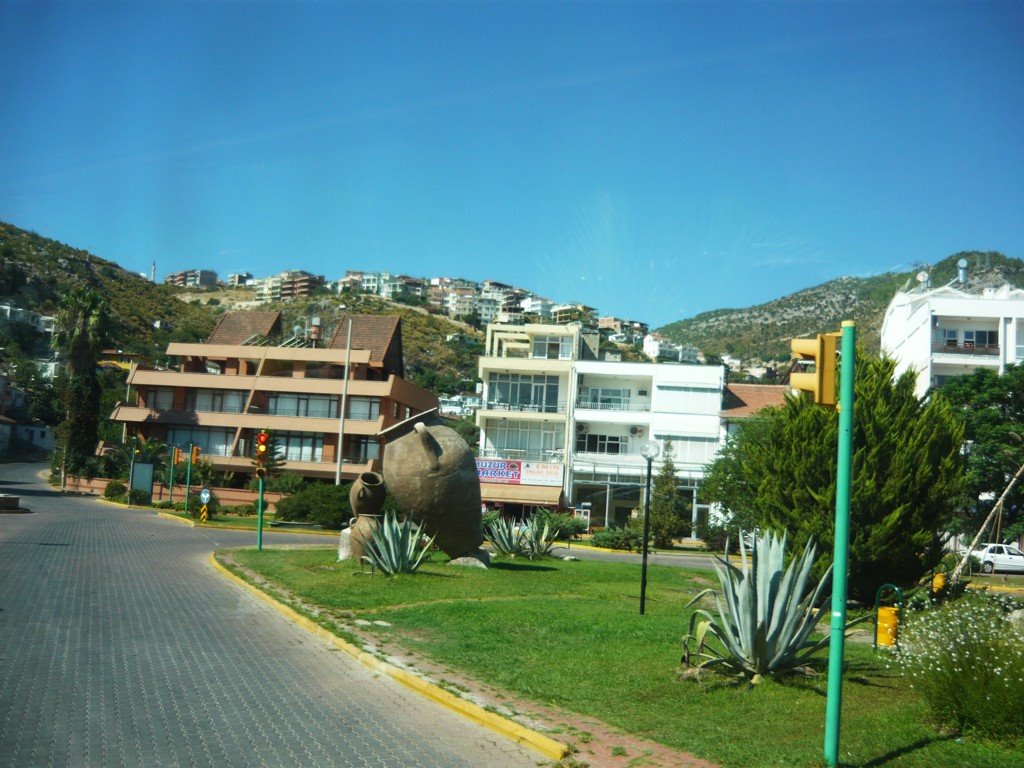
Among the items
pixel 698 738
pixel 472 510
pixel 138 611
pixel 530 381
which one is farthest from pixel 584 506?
pixel 698 738

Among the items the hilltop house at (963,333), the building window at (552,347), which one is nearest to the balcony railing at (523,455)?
the building window at (552,347)

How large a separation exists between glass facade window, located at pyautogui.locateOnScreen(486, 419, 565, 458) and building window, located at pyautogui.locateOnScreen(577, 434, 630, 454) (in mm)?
1531

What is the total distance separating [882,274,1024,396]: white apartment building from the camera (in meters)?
49.6

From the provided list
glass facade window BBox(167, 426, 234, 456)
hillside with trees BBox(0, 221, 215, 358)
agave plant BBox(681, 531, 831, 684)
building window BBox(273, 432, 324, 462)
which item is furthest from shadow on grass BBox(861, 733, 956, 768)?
hillside with trees BBox(0, 221, 215, 358)

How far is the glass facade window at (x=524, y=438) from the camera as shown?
192 ft

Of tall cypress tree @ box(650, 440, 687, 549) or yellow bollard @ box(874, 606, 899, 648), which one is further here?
tall cypress tree @ box(650, 440, 687, 549)

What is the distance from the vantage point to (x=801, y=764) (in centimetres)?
691

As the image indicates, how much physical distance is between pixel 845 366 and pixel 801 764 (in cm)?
301

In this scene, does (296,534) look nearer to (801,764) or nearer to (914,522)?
(914,522)

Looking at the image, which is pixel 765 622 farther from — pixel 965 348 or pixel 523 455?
pixel 523 455

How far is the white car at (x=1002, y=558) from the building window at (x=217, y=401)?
150 ft

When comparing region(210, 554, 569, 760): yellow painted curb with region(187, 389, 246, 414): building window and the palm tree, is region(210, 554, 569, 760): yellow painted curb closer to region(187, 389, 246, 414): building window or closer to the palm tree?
the palm tree

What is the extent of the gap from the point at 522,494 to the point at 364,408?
43.1 feet

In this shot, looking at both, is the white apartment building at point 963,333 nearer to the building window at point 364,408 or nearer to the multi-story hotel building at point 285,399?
the multi-story hotel building at point 285,399
